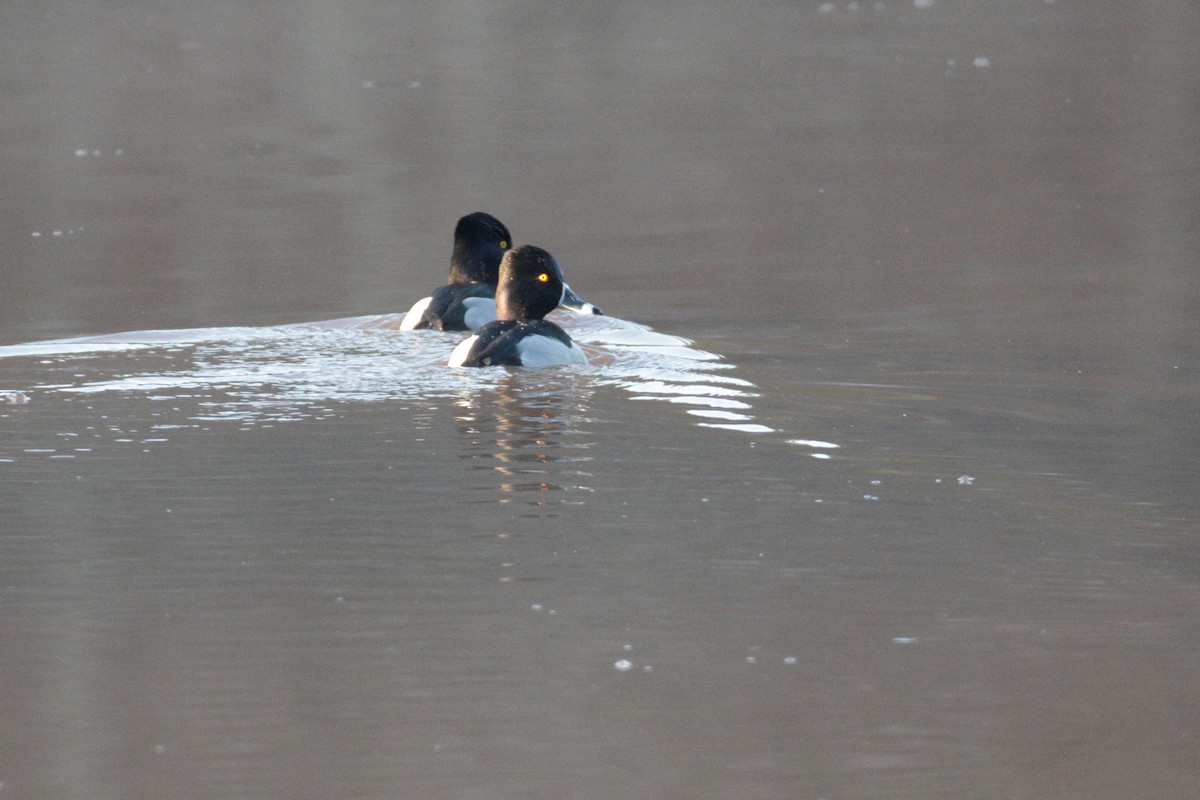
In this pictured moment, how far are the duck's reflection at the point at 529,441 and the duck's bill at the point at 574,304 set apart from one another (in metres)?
1.07

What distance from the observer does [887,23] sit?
23.7 meters

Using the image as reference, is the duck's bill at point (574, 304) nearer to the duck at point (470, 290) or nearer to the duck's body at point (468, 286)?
the duck at point (470, 290)

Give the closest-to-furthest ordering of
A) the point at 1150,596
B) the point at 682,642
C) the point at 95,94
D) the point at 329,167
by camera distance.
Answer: the point at 682,642
the point at 1150,596
the point at 329,167
the point at 95,94

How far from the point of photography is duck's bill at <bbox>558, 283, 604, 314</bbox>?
351 inches

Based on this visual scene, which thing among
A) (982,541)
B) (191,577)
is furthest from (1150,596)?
(191,577)

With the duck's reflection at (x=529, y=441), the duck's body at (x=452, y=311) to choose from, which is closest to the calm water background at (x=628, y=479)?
the duck's reflection at (x=529, y=441)

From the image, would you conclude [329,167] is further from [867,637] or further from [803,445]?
[867,637]

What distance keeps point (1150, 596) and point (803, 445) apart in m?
1.86

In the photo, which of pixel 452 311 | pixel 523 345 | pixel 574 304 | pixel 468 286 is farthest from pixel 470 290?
pixel 523 345

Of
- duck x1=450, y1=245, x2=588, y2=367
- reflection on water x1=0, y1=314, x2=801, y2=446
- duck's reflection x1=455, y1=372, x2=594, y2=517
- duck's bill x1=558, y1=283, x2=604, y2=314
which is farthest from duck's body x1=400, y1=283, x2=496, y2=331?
duck's reflection x1=455, y1=372, x2=594, y2=517

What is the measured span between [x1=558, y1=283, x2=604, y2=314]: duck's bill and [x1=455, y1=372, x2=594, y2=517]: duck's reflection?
1071 mm

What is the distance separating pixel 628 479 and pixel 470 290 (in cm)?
372

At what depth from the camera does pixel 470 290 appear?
377 inches

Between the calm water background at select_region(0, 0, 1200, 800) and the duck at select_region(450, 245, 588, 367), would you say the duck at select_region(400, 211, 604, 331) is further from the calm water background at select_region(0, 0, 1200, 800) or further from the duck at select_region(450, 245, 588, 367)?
the duck at select_region(450, 245, 588, 367)
